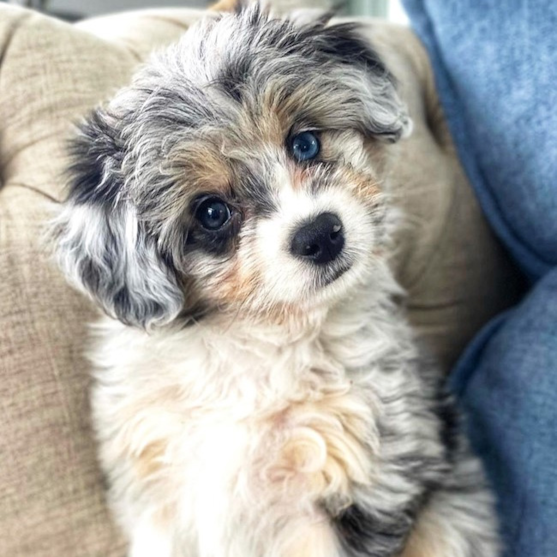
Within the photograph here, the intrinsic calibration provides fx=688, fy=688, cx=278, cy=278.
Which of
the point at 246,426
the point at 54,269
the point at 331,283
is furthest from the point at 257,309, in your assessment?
the point at 54,269

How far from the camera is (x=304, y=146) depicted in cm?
112

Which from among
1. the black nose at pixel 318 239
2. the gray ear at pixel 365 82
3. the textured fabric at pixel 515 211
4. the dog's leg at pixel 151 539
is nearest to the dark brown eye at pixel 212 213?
the black nose at pixel 318 239

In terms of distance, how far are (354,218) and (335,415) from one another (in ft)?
1.08

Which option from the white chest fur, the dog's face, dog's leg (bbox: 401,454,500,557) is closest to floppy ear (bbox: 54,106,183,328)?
the dog's face

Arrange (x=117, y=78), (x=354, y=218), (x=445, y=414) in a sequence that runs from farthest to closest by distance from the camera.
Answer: (x=117, y=78) < (x=445, y=414) < (x=354, y=218)

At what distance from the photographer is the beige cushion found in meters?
1.19

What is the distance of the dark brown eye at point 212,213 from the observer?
1047mm

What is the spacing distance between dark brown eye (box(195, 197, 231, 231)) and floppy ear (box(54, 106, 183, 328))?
0.27 feet

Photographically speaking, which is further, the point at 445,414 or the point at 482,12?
the point at 482,12

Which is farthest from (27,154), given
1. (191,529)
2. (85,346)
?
(191,529)

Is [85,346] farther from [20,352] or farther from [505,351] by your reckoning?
[505,351]

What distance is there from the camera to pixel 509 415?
1.37 meters

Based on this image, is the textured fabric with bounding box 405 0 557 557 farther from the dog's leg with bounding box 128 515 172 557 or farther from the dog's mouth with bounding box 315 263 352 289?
the dog's leg with bounding box 128 515 172 557

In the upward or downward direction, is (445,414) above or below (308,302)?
below
